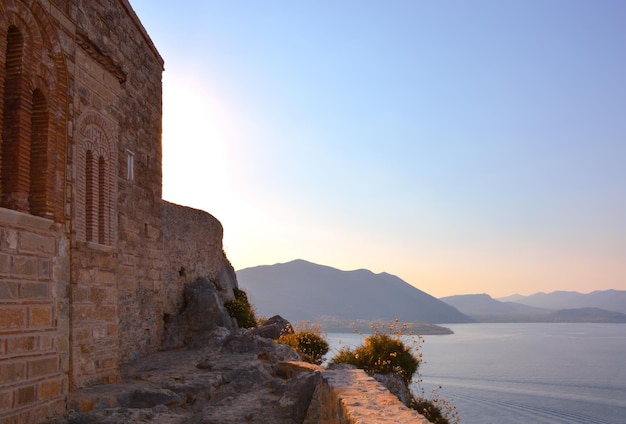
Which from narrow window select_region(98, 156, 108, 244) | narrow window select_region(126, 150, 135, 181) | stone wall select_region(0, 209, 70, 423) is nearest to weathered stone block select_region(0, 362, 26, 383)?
stone wall select_region(0, 209, 70, 423)

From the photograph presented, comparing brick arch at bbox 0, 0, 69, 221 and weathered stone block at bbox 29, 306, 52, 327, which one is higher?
brick arch at bbox 0, 0, 69, 221

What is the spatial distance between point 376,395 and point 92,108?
19.6 ft

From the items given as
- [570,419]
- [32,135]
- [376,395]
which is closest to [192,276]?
[32,135]

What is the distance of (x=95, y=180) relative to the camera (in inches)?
314

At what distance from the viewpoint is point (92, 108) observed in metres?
7.93

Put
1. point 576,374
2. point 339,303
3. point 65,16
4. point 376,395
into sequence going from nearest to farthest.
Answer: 1. point 376,395
2. point 65,16
3. point 576,374
4. point 339,303

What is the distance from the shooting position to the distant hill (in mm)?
158625

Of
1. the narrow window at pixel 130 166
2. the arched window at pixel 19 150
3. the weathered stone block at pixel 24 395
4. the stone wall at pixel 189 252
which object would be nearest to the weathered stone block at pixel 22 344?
the weathered stone block at pixel 24 395

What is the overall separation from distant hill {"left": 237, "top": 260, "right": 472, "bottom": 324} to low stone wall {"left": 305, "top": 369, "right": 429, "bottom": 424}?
14053 centimetres

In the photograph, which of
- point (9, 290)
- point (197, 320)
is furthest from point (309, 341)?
point (9, 290)

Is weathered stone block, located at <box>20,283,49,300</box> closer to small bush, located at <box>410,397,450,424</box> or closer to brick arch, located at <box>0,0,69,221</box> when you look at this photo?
brick arch, located at <box>0,0,69,221</box>

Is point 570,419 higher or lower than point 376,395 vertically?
lower

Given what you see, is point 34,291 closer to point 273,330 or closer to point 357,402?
point 357,402

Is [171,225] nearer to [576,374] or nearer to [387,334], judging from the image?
[387,334]
